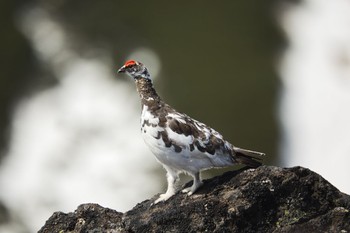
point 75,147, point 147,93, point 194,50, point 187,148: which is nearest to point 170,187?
point 187,148

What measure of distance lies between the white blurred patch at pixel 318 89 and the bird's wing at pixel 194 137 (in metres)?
15.8

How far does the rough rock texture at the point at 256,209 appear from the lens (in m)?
7.80

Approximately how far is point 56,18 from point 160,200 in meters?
29.2

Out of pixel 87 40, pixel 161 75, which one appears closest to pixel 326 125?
pixel 161 75

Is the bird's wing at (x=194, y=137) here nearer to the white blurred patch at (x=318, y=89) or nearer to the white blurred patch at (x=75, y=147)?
the white blurred patch at (x=318, y=89)

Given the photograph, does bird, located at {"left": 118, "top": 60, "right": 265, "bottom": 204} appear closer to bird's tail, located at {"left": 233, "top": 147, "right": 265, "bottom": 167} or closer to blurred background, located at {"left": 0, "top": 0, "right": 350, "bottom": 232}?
bird's tail, located at {"left": 233, "top": 147, "right": 265, "bottom": 167}

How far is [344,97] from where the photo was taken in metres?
30.1

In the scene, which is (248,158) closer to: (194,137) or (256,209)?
(194,137)

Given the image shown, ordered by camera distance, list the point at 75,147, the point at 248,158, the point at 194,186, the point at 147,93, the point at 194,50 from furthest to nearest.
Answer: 1. the point at 194,50
2. the point at 75,147
3. the point at 147,93
4. the point at 248,158
5. the point at 194,186

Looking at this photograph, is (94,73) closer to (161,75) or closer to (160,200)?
(161,75)

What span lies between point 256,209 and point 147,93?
2.29 meters

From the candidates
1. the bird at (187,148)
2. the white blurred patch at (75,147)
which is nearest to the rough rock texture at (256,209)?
the bird at (187,148)

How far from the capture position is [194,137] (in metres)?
8.83

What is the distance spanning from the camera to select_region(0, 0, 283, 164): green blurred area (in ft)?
95.0
